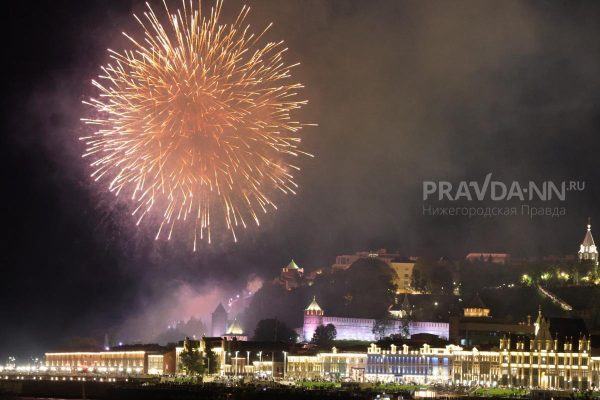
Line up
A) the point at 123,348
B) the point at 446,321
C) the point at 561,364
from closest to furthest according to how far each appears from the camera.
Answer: the point at 561,364, the point at 446,321, the point at 123,348

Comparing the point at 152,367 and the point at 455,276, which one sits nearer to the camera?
the point at 152,367

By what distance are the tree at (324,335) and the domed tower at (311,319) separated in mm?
5296

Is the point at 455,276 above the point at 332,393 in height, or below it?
above

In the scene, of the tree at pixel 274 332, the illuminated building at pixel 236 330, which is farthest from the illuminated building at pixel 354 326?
the illuminated building at pixel 236 330

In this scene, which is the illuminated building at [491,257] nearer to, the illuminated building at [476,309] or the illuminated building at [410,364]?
the illuminated building at [476,309]

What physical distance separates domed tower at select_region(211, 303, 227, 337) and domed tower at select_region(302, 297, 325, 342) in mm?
25510

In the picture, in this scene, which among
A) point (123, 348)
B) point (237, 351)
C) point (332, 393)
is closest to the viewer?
point (332, 393)

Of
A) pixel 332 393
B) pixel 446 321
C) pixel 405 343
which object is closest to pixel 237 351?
pixel 405 343

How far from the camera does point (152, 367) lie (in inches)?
5743

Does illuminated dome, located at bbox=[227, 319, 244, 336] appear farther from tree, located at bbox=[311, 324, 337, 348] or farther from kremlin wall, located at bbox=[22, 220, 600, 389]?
tree, located at bbox=[311, 324, 337, 348]

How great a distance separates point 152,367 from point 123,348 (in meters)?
8.40

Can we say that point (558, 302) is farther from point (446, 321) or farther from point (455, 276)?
point (455, 276)

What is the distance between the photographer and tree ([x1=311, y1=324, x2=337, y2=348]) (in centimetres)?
13596

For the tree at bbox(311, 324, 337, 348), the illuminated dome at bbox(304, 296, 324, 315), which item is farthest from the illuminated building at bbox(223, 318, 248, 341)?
the tree at bbox(311, 324, 337, 348)
